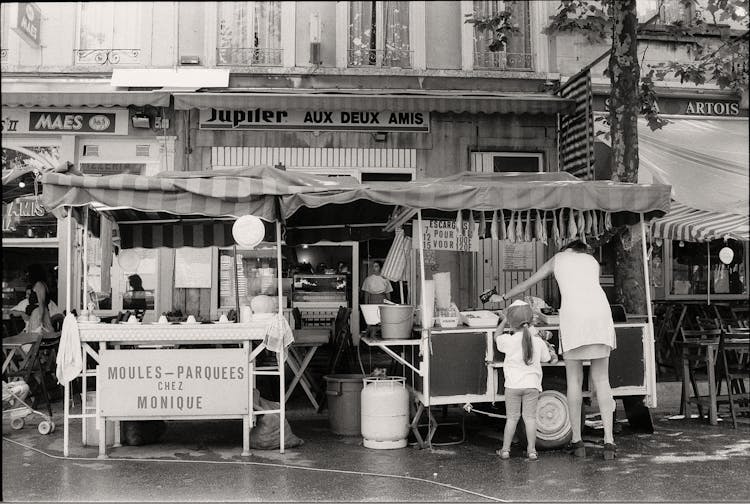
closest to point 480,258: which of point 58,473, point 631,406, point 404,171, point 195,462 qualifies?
point 404,171

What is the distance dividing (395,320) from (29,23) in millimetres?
7913

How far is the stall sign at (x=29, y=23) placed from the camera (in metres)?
10.9

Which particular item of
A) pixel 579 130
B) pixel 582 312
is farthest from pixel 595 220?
pixel 579 130

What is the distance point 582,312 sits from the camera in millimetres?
6680

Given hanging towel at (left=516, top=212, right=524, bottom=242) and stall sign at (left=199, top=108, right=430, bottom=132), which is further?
stall sign at (left=199, top=108, right=430, bottom=132)

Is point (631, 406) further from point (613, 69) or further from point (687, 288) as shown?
point (687, 288)

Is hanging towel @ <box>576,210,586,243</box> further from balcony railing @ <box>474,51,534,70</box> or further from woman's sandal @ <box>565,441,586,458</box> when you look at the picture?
balcony railing @ <box>474,51,534,70</box>

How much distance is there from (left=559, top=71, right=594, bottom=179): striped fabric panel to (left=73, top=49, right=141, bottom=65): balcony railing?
22.5 feet

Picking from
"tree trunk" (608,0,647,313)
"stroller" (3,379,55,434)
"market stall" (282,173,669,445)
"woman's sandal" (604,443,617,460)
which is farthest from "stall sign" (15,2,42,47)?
"woman's sandal" (604,443,617,460)

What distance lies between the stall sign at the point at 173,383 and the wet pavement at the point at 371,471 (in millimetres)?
440

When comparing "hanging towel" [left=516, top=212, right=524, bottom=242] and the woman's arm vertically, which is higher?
"hanging towel" [left=516, top=212, right=524, bottom=242]

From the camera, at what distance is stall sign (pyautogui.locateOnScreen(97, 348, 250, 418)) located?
6.77m

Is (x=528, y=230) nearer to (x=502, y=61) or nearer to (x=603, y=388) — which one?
(x=603, y=388)

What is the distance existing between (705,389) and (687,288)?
9.59 ft
